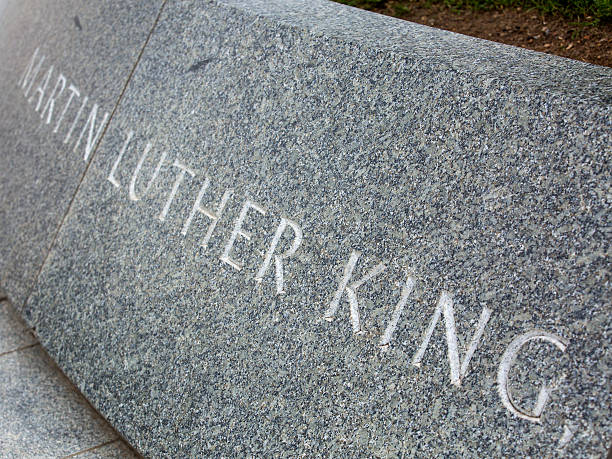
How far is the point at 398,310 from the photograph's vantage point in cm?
230

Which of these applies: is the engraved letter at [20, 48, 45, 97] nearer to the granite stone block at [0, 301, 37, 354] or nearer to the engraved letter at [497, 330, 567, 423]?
the granite stone block at [0, 301, 37, 354]

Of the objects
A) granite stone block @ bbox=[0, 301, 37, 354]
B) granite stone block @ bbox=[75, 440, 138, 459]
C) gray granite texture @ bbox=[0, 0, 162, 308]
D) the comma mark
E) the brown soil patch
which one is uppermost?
the brown soil patch

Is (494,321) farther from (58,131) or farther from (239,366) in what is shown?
Result: (58,131)

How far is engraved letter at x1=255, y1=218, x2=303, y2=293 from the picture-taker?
2.63m

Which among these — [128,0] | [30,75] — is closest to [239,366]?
[128,0]

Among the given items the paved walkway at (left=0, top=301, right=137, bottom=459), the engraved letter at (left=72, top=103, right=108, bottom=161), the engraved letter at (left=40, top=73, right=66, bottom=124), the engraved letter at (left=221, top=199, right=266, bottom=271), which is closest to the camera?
the engraved letter at (left=221, top=199, right=266, bottom=271)

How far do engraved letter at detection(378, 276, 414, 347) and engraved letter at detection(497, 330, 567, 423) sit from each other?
403mm

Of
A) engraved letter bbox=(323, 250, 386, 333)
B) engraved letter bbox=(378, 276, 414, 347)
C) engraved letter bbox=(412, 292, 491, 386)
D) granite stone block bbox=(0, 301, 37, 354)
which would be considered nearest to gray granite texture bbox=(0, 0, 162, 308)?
granite stone block bbox=(0, 301, 37, 354)

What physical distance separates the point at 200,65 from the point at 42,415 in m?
1.97

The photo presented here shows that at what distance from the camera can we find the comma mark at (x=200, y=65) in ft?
10.6

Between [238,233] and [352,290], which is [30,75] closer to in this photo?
[238,233]

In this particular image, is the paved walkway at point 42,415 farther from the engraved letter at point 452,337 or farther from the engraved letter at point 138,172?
the engraved letter at point 452,337

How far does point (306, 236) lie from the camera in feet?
8.55

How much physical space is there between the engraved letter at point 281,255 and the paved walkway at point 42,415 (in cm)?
114
